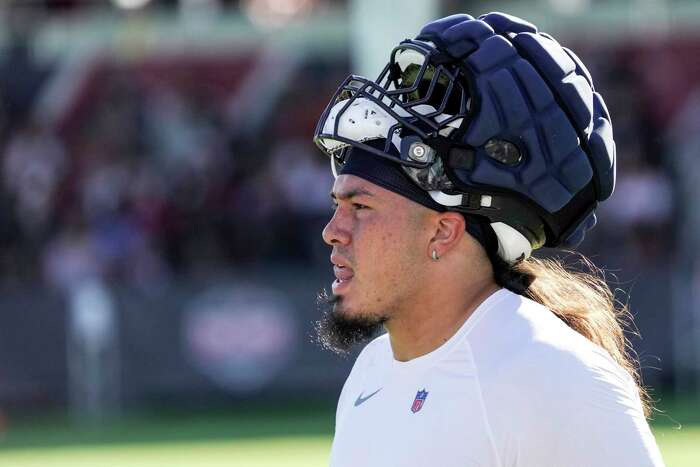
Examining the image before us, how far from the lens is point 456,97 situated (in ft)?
11.3

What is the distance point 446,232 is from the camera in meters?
3.46

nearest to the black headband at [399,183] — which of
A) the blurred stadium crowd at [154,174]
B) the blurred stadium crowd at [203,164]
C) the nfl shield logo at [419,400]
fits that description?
the nfl shield logo at [419,400]

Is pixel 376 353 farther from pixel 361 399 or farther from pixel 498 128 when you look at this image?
pixel 498 128

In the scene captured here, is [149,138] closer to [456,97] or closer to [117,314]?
[117,314]

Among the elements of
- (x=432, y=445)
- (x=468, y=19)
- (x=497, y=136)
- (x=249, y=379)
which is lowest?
(x=249, y=379)

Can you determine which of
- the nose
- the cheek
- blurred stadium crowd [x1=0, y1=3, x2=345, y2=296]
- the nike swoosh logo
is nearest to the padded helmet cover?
the cheek

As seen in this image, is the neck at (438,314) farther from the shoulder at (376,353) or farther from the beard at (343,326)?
the shoulder at (376,353)

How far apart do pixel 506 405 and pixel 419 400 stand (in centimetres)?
34

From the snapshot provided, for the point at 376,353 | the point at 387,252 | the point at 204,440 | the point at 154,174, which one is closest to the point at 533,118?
the point at 387,252

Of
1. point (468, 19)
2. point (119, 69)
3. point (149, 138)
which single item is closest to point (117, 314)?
point (149, 138)

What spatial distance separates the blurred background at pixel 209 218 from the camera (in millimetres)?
13711

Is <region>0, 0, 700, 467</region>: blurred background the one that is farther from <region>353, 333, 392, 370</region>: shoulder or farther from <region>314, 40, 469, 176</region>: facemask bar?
<region>314, 40, 469, 176</region>: facemask bar

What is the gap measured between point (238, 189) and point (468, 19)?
12497 mm

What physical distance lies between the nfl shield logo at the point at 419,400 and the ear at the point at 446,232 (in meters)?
0.35
